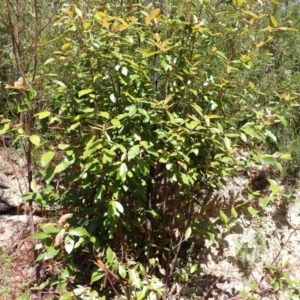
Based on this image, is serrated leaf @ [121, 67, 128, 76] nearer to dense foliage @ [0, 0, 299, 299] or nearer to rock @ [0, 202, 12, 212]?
dense foliage @ [0, 0, 299, 299]

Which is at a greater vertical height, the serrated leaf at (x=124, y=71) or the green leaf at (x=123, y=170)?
the serrated leaf at (x=124, y=71)

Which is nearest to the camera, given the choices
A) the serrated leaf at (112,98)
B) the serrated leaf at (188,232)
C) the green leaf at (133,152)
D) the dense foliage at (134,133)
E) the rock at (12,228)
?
the green leaf at (133,152)

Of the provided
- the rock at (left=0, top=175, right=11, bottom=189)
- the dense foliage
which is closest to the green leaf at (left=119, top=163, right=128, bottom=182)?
the dense foliage

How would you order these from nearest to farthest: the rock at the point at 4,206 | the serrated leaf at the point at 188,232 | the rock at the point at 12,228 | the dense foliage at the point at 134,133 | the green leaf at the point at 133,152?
the green leaf at the point at 133,152 → the dense foliage at the point at 134,133 → the serrated leaf at the point at 188,232 → the rock at the point at 12,228 → the rock at the point at 4,206

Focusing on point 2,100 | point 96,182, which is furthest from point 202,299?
point 2,100

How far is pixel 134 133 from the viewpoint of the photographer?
201 cm

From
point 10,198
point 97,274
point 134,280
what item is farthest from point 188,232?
point 10,198

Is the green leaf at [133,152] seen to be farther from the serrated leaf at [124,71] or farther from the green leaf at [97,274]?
the green leaf at [97,274]

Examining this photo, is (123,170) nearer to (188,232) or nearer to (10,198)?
(188,232)

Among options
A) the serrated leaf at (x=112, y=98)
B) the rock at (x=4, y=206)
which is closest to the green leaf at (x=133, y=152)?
the serrated leaf at (x=112, y=98)

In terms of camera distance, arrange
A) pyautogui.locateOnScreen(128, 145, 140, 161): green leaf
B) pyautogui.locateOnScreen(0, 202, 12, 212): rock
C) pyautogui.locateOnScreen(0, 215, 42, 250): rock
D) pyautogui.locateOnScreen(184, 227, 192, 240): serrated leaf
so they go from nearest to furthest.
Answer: pyautogui.locateOnScreen(128, 145, 140, 161): green leaf, pyautogui.locateOnScreen(184, 227, 192, 240): serrated leaf, pyautogui.locateOnScreen(0, 215, 42, 250): rock, pyautogui.locateOnScreen(0, 202, 12, 212): rock

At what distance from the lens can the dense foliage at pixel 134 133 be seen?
1.99 m

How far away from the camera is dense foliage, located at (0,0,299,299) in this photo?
1987mm

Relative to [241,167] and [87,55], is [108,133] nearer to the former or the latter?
[87,55]
